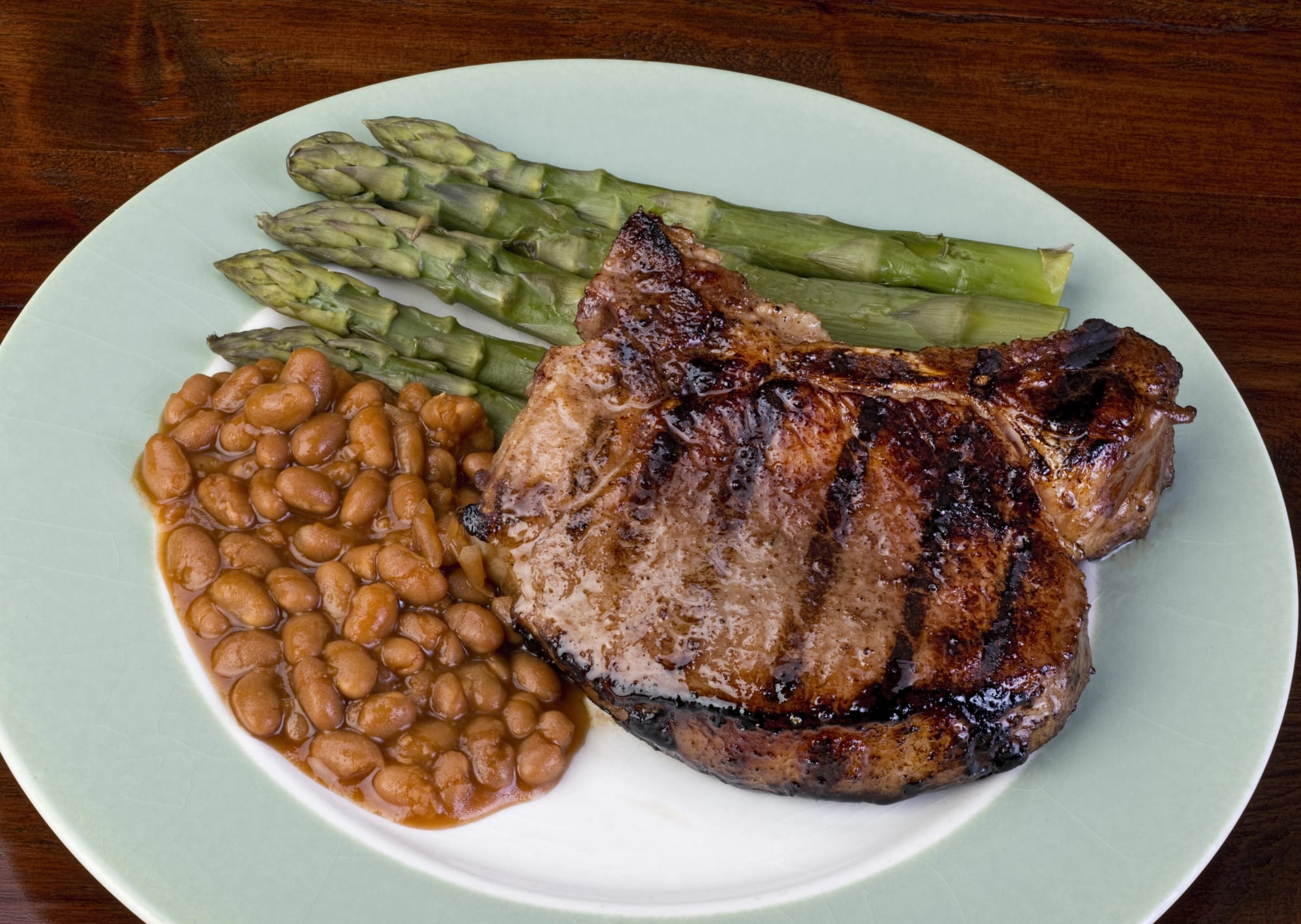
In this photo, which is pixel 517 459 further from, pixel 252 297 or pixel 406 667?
pixel 252 297

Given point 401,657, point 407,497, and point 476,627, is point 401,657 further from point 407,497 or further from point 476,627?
point 407,497

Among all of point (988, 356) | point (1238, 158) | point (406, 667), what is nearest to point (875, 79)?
point (1238, 158)

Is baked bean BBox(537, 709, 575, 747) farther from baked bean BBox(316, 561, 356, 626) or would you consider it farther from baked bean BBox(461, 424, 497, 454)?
baked bean BBox(461, 424, 497, 454)

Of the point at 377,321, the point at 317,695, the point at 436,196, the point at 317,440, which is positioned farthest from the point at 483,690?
the point at 436,196

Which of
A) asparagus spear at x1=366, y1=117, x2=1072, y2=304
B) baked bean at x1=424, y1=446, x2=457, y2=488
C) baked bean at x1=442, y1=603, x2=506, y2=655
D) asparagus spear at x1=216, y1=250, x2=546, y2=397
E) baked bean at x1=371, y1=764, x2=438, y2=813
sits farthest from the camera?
asparagus spear at x1=366, y1=117, x2=1072, y2=304

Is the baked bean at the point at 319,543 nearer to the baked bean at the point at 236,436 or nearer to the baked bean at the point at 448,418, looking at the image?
the baked bean at the point at 236,436

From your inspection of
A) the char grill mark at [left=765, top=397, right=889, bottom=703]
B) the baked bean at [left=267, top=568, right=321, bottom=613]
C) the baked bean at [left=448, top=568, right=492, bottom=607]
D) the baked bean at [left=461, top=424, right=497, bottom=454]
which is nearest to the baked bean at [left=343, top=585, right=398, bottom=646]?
the baked bean at [left=267, top=568, right=321, bottom=613]
